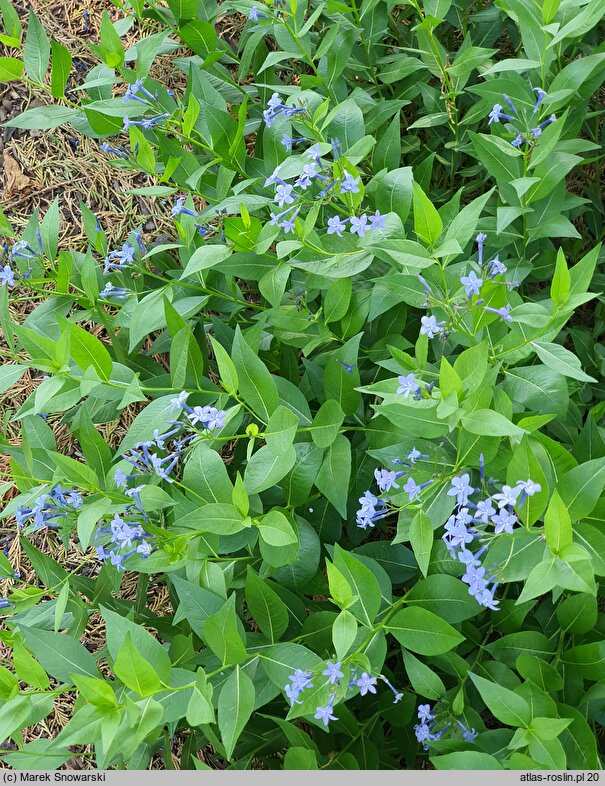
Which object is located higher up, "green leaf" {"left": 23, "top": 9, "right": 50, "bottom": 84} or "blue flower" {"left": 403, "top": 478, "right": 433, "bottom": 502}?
"green leaf" {"left": 23, "top": 9, "right": 50, "bottom": 84}

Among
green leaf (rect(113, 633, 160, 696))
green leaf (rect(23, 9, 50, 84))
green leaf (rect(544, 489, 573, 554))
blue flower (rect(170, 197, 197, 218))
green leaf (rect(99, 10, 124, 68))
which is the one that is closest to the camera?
green leaf (rect(544, 489, 573, 554))

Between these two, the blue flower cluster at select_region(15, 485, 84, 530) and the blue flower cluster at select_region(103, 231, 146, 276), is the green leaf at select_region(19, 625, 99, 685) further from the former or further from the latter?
the blue flower cluster at select_region(103, 231, 146, 276)

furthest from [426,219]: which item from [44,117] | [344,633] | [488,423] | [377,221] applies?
[44,117]

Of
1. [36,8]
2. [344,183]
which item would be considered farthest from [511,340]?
[36,8]

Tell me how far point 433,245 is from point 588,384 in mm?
823

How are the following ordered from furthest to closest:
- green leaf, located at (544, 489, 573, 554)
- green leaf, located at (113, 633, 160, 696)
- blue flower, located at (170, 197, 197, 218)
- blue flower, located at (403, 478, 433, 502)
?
blue flower, located at (170, 197, 197, 218) → blue flower, located at (403, 478, 433, 502) → green leaf, located at (113, 633, 160, 696) → green leaf, located at (544, 489, 573, 554)

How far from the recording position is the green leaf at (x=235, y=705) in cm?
129

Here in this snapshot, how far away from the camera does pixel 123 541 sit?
4.68 feet

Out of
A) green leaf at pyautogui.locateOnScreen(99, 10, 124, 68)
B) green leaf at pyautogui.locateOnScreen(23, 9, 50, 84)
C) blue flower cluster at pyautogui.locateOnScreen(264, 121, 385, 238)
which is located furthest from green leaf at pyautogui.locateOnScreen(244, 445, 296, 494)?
green leaf at pyautogui.locateOnScreen(23, 9, 50, 84)

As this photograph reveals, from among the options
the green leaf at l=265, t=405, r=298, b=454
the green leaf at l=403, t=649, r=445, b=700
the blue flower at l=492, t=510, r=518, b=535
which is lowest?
the green leaf at l=403, t=649, r=445, b=700

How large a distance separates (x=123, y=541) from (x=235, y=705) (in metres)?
0.38

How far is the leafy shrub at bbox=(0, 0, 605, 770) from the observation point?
1266 mm

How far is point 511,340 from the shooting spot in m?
1.36

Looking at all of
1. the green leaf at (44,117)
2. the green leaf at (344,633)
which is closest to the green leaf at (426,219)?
the green leaf at (344,633)
